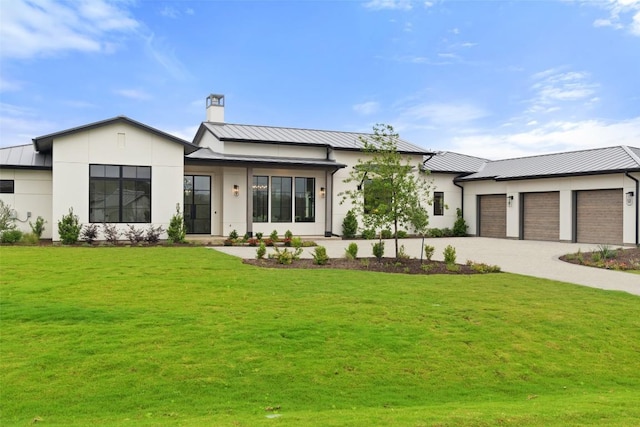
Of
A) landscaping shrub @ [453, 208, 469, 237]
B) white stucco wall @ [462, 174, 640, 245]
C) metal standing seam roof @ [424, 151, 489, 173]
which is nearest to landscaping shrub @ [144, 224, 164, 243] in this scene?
metal standing seam roof @ [424, 151, 489, 173]

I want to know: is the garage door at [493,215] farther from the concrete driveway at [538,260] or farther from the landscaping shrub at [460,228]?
the concrete driveway at [538,260]

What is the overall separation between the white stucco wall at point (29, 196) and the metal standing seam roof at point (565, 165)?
73.2ft

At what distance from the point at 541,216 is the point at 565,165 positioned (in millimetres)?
2837

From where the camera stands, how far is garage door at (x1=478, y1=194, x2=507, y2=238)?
28.3 metres

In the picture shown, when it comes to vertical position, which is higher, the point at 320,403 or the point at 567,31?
the point at 567,31

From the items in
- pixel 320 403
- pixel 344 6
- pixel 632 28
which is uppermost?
pixel 344 6

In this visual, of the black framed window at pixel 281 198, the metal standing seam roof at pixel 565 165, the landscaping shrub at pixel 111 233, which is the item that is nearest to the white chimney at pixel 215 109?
the black framed window at pixel 281 198

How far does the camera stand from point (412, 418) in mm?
4551

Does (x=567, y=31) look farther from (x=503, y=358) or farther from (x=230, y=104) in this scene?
(x=230, y=104)

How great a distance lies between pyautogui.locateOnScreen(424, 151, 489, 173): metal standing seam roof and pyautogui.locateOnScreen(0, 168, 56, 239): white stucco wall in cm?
1983

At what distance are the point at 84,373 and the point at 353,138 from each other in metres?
25.5

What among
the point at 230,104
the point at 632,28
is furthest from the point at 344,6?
the point at 230,104

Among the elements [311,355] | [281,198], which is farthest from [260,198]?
[311,355]

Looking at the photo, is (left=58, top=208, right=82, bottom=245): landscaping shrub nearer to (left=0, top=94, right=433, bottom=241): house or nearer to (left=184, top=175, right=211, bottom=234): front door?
(left=0, top=94, right=433, bottom=241): house
